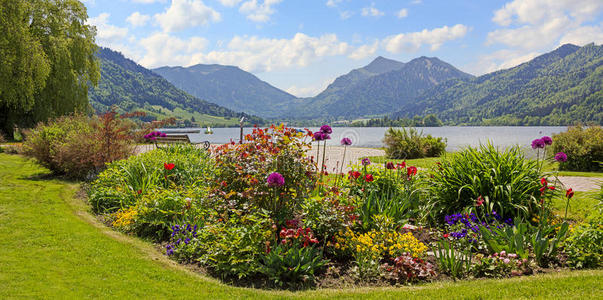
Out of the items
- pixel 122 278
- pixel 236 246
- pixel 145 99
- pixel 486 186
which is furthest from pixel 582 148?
pixel 145 99

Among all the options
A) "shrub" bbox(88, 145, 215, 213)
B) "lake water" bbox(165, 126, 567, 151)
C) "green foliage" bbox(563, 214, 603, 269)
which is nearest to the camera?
"green foliage" bbox(563, 214, 603, 269)

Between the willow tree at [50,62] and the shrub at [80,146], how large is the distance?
451 inches

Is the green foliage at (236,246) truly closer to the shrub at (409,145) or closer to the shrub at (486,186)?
the shrub at (486,186)

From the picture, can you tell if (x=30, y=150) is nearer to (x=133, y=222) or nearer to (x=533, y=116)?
(x=133, y=222)

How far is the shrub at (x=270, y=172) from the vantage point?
5.05m

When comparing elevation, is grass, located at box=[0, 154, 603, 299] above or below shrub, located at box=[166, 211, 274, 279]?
below

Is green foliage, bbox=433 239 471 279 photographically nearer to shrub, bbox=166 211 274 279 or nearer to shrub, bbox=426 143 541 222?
shrub, bbox=426 143 541 222

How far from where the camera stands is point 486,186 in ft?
20.2

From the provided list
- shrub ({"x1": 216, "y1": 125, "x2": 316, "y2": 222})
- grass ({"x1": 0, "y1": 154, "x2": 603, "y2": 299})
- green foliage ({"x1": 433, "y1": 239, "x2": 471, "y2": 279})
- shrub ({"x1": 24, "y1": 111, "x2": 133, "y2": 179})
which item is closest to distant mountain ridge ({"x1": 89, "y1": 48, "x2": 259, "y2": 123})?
shrub ({"x1": 24, "y1": 111, "x2": 133, "y2": 179})

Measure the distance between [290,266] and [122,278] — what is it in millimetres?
2015

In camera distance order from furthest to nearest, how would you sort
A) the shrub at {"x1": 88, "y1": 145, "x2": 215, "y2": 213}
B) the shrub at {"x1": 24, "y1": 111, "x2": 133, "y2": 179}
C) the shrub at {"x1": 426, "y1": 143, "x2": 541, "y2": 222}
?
the shrub at {"x1": 24, "y1": 111, "x2": 133, "y2": 179} < the shrub at {"x1": 88, "y1": 145, "x2": 215, "y2": 213} < the shrub at {"x1": 426, "y1": 143, "x2": 541, "y2": 222}

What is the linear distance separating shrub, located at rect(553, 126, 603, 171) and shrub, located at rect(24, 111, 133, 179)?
16.5 metres

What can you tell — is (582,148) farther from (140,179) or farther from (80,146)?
(80,146)

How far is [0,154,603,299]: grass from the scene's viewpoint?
3.85m
